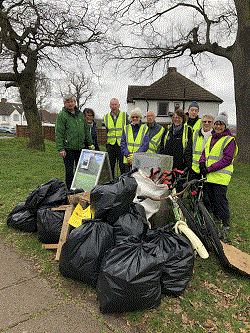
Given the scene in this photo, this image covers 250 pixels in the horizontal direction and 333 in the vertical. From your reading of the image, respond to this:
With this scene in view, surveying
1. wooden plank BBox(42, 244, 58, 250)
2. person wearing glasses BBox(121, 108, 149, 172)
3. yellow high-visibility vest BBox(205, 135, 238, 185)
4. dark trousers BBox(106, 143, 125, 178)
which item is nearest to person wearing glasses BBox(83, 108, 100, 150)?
dark trousers BBox(106, 143, 125, 178)

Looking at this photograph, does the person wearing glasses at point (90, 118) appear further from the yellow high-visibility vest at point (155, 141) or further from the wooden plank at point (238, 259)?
the wooden plank at point (238, 259)

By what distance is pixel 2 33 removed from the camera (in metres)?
11.2

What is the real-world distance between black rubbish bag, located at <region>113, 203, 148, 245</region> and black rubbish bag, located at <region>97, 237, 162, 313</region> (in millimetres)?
452

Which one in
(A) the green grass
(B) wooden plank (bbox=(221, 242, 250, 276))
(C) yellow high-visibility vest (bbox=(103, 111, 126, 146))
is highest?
(C) yellow high-visibility vest (bbox=(103, 111, 126, 146))

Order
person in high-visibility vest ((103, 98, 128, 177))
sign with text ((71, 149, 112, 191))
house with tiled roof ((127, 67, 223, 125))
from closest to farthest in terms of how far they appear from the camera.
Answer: sign with text ((71, 149, 112, 191)), person in high-visibility vest ((103, 98, 128, 177)), house with tiled roof ((127, 67, 223, 125))

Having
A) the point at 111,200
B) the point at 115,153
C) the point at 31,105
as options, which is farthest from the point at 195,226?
the point at 31,105

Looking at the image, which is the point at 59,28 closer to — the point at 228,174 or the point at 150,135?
the point at 150,135

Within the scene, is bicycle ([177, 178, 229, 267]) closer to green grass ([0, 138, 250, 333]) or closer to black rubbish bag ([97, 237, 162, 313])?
green grass ([0, 138, 250, 333])

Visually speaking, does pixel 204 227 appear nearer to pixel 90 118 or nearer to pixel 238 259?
pixel 238 259

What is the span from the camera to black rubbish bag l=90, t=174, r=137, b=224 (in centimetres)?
282

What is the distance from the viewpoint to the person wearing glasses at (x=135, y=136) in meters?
4.68

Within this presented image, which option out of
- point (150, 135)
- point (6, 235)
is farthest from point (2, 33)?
point (6, 235)

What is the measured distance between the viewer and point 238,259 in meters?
3.02

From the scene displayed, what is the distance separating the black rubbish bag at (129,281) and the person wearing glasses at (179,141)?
7.77ft
